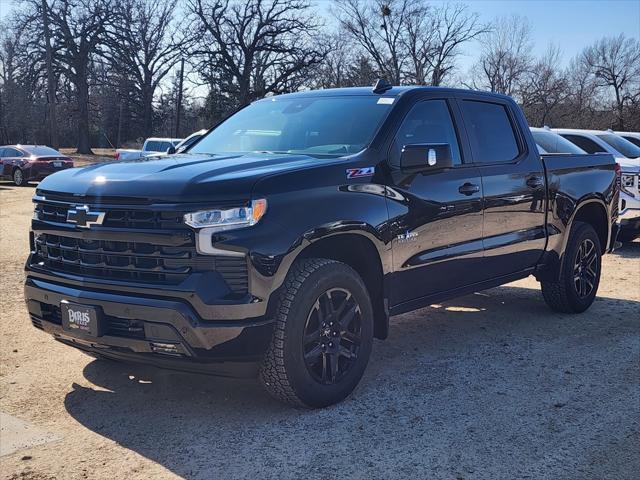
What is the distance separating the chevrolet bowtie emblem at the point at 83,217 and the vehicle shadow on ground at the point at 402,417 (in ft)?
3.79

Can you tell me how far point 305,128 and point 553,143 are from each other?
8.03 meters

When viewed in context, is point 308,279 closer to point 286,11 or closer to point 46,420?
point 46,420

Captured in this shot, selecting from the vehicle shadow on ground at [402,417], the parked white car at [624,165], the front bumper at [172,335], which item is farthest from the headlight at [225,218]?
the parked white car at [624,165]

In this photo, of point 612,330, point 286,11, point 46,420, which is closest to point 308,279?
point 46,420

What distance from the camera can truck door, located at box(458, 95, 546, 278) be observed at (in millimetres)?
5434

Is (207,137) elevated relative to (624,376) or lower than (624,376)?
elevated

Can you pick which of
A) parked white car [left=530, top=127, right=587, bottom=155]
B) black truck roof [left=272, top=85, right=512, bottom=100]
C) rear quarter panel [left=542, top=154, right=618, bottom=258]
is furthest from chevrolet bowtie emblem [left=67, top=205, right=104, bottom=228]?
parked white car [left=530, top=127, right=587, bottom=155]

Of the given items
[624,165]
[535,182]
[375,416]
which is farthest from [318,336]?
[624,165]

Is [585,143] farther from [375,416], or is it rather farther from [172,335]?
[172,335]

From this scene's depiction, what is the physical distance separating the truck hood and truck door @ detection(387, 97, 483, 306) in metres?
0.64

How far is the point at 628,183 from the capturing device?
10906 mm

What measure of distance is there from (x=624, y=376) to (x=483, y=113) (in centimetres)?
235

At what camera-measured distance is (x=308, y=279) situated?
3912 millimetres

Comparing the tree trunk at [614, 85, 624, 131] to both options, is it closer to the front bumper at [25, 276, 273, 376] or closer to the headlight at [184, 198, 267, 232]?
the headlight at [184, 198, 267, 232]
